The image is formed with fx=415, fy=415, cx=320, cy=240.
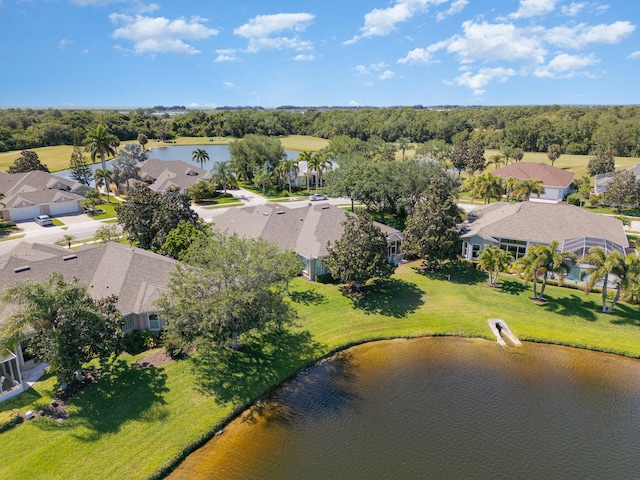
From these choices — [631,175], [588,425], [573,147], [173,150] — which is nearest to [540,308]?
[588,425]

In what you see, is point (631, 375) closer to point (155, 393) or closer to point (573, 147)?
point (155, 393)

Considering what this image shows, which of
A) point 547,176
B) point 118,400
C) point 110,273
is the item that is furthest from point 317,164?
point 118,400

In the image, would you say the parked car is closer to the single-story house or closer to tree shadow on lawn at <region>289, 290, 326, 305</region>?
tree shadow on lawn at <region>289, 290, 326, 305</region>

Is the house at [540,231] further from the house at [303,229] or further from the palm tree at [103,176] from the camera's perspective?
the palm tree at [103,176]

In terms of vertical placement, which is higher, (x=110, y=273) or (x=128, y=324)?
(x=110, y=273)

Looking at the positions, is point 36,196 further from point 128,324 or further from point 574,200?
point 574,200

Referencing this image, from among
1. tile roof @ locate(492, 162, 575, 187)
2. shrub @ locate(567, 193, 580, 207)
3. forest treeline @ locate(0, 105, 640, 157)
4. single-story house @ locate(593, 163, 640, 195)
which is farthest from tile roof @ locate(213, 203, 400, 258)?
forest treeline @ locate(0, 105, 640, 157)

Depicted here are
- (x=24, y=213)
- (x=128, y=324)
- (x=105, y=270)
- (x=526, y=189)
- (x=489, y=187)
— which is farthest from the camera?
(x=526, y=189)
